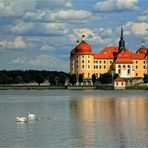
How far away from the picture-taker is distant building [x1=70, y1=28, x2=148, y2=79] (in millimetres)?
145375

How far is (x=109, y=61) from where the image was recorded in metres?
153

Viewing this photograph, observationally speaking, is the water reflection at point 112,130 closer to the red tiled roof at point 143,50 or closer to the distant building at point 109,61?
the distant building at point 109,61

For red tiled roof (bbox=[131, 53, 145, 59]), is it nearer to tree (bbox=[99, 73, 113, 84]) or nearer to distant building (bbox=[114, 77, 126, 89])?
tree (bbox=[99, 73, 113, 84])

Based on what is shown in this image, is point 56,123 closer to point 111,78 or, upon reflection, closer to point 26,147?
point 26,147

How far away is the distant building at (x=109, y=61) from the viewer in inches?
5723

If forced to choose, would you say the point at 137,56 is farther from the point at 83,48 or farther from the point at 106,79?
the point at 106,79

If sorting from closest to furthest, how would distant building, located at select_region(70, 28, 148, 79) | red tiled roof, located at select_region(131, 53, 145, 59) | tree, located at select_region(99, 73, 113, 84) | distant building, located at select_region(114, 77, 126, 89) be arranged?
1. distant building, located at select_region(114, 77, 126, 89)
2. tree, located at select_region(99, 73, 113, 84)
3. distant building, located at select_region(70, 28, 148, 79)
4. red tiled roof, located at select_region(131, 53, 145, 59)

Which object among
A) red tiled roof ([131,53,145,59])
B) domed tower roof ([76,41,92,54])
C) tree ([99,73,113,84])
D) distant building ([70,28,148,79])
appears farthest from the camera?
red tiled roof ([131,53,145,59])

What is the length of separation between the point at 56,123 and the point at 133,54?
115781 millimetres

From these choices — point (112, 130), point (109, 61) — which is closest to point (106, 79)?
point (109, 61)

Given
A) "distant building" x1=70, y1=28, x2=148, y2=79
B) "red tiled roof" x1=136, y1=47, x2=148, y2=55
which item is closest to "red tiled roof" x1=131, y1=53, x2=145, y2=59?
"distant building" x1=70, y1=28, x2=148, y2=79

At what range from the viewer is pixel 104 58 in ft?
500

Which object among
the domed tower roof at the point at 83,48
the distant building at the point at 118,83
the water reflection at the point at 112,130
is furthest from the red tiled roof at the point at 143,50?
the water reflection at the point at 112,130

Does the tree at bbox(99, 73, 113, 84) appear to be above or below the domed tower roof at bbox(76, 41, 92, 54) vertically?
below
